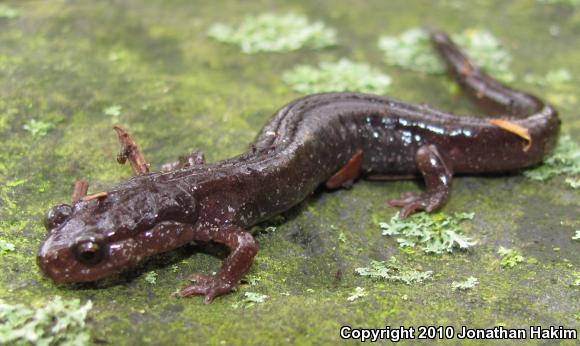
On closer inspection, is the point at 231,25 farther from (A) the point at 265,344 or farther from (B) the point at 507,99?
(A) the point at 265,344

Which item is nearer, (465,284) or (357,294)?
(357,294)

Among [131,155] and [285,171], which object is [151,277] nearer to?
[131,155]

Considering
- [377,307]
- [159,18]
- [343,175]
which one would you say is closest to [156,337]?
[377,307]

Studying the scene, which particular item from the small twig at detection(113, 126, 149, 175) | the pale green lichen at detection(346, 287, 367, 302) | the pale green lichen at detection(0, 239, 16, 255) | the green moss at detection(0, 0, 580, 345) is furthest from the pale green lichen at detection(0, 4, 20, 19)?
the pale green lichen at detection(346, 287, 367, 302)

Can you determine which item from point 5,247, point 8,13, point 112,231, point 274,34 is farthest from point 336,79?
point 8,13

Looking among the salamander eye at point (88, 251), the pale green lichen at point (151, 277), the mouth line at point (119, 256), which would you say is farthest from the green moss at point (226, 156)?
the salamander eye at point (88, 251)

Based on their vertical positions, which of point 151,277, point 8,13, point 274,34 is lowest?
point 151,277

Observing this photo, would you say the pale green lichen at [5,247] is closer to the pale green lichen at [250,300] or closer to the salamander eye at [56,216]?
the salamander eye at [56,216]
